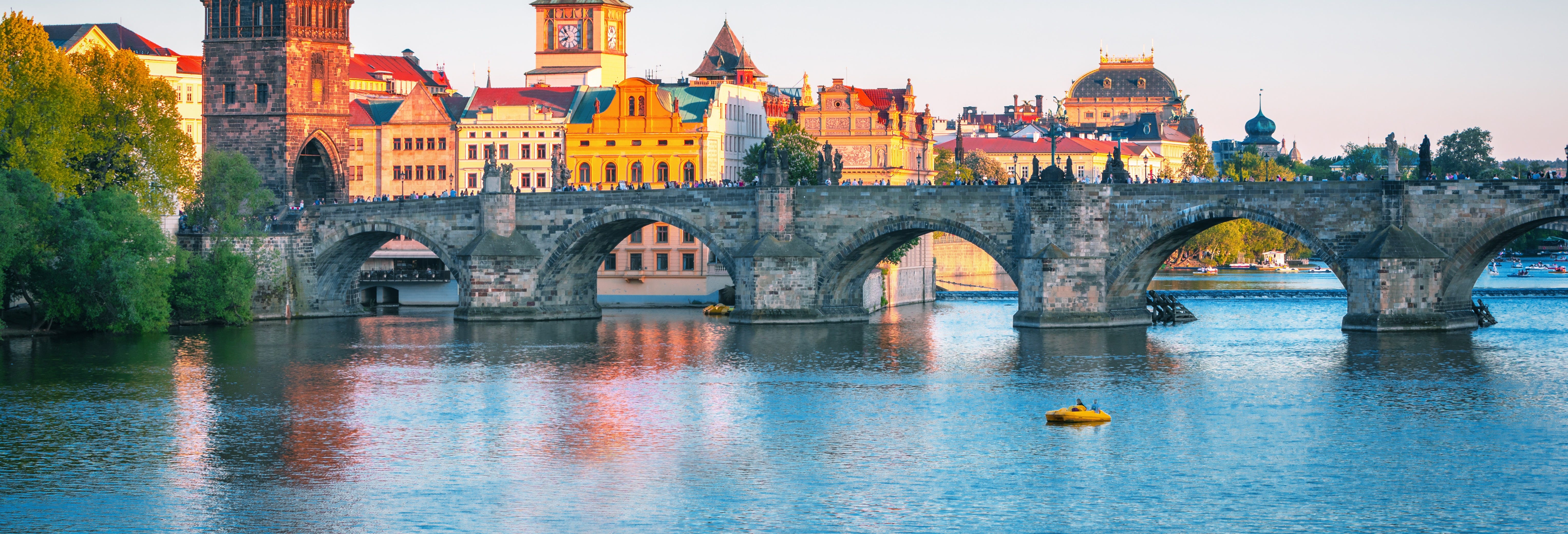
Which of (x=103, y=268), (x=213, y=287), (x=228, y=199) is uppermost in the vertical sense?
(x=228, y=199)

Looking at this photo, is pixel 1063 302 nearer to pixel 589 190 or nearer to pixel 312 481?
pixel 589 190

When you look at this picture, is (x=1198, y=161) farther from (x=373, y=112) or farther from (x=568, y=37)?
(x=373, y=112)

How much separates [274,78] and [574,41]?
28.9 meters

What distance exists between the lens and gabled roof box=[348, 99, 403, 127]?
108m

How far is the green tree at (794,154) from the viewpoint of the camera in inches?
3947

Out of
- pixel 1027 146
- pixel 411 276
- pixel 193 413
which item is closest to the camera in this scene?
pixel 193 413

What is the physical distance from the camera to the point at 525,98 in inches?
4215

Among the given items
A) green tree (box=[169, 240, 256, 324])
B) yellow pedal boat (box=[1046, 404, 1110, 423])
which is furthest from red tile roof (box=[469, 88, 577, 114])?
yellow pedal boat (box=[1046, 404, 1110, 423])

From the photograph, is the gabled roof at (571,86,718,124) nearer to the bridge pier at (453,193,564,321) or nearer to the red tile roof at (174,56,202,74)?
the red tile roof at (174,56,202,74)

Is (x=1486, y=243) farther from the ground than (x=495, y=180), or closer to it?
closer to it

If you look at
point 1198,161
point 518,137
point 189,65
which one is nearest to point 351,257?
point 518,137

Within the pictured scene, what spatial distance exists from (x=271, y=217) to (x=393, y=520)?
51626 mm

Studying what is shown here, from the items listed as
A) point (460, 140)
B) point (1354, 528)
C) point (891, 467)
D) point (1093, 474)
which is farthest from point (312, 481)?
point (460, 140)

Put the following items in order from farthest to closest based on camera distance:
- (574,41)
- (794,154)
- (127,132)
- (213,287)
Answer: (574,41), (794,154), (213,287), (127,132)
